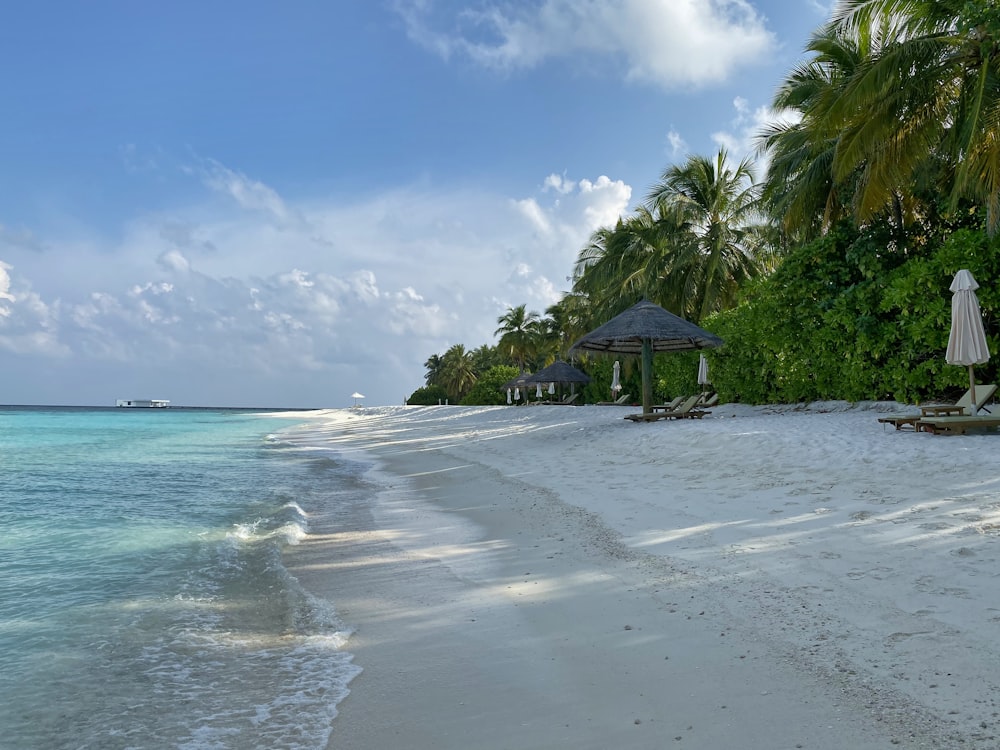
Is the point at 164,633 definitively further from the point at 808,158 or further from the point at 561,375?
the point at 561,375

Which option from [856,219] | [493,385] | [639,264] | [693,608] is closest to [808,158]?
[856,219]

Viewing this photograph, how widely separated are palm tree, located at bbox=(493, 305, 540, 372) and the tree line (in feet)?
85.7

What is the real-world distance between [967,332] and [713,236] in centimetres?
1487

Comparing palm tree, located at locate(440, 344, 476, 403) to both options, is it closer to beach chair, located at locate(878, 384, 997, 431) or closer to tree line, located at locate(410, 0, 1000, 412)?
tree line, located at locate(410, 0, 1000, 412)

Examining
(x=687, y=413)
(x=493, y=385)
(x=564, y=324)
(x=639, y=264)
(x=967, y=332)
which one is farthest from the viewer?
(x=493, y=385)

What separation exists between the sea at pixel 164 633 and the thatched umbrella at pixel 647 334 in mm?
7813

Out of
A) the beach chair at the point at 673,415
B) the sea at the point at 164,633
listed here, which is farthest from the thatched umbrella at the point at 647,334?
the sea at the point at 164,633

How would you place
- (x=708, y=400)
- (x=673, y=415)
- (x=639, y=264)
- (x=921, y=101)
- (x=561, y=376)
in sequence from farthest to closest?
(x=561, y=376), (x=639, y=264), (x=708, y=400), (x=673, y=415), (x=921, y=101)

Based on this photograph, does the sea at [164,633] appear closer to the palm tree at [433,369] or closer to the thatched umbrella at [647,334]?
the thatched umbrella at [647,334]

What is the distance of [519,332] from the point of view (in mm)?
50312

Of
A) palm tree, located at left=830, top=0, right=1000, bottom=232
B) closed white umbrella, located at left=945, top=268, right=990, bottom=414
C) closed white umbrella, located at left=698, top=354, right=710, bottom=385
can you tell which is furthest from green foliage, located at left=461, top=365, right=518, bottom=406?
closed white umbrella, located at left=945, top=268, right=990, bottom=414

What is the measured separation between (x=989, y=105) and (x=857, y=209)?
9.17 feet

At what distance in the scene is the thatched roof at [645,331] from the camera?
555 inches

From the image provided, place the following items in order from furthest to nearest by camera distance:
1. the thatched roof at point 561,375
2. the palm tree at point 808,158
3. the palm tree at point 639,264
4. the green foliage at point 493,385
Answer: the green foliage at point 493,385 < the thatched roof at point 561,375 < the palm tree at point 639,264 < the palm tree at point 808,158
